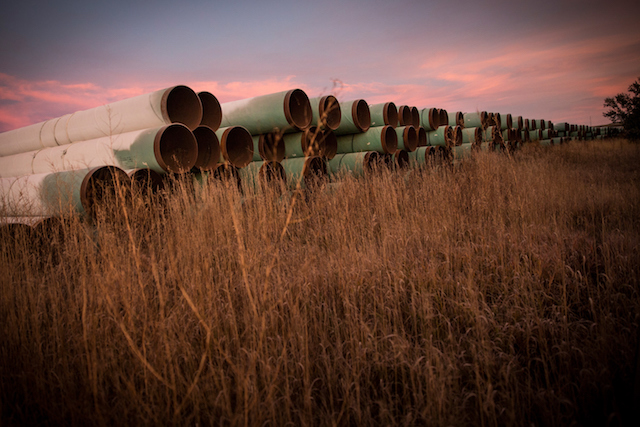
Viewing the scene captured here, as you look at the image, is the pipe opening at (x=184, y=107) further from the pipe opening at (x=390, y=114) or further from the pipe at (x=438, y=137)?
the pipe at (x=438, y=137)

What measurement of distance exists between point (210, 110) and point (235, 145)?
2.00 feet

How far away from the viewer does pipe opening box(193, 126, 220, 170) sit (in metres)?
4.05

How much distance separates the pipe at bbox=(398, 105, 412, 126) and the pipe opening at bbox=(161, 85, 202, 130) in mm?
4791

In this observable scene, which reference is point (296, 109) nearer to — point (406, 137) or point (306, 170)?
point (306, 170)

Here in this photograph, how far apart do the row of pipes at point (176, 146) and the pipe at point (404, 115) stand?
51cm

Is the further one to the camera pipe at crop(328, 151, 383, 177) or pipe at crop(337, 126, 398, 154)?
pipe at crop(337, 126, 398, 154)

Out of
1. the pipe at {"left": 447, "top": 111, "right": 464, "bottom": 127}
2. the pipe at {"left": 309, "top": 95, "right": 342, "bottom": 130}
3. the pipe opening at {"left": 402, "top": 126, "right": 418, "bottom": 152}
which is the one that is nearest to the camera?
the pipe at {"left": 309, "top": 95, "right": 342, "bottom": 130}

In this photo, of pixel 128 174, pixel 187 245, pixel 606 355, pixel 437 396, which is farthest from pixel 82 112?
pixel 606 355

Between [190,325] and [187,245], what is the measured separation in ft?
2.49

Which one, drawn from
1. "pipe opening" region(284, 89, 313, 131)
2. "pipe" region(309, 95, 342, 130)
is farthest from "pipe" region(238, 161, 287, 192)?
"pipe" region(309, 95, 342, 130)

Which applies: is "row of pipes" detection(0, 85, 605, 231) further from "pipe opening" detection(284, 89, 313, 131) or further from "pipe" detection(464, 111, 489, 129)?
"pipe" detection(464, 111, 489, 129)

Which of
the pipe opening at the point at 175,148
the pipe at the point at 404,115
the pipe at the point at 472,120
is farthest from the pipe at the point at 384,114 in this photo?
the pipe at the point at 472,120

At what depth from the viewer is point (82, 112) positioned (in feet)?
14.3

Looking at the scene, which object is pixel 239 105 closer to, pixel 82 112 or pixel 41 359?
pixel 82 112
